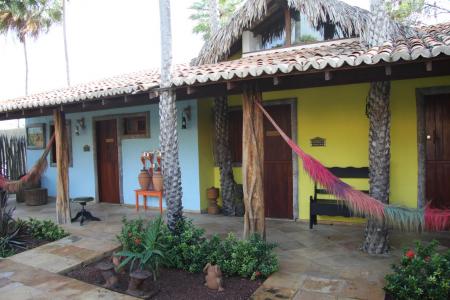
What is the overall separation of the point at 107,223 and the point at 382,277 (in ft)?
16.6

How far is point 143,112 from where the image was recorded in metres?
8.26

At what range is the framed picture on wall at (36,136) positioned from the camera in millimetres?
10211

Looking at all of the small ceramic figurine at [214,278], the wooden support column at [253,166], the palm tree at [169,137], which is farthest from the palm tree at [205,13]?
the small ceramic figurine at [214,278]

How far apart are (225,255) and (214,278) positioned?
48 centimetres

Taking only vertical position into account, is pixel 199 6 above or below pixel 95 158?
above

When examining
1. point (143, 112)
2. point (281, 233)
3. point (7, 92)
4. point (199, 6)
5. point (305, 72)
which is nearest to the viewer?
point (305, 72)

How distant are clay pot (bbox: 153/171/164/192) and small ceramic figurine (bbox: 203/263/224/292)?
368 cm

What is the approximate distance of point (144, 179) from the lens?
785cm

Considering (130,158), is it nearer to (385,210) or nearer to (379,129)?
(379,129)

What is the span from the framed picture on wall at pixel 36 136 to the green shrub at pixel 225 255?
23.4 ft

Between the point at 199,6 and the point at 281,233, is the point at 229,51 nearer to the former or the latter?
the point at 281,233

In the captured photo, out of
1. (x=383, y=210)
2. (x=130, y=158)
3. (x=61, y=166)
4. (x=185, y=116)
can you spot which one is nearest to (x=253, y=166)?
(x=383, y=210)

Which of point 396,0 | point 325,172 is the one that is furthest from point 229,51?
point 396,0

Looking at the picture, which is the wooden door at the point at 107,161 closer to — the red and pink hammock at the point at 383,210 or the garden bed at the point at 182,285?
the garden bed at the point at 182,285
